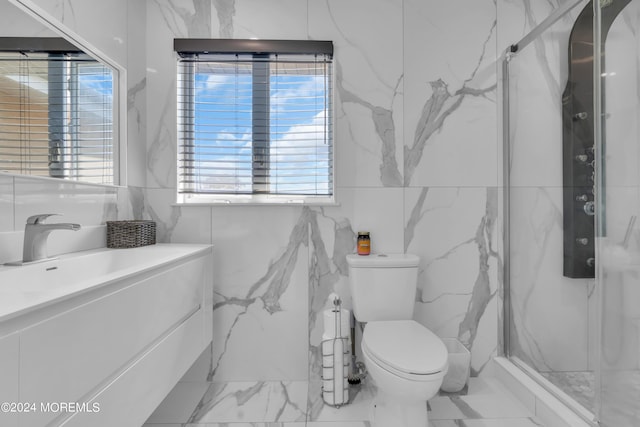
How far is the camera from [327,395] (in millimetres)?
1707

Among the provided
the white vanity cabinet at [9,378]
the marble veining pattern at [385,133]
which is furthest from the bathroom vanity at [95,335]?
the marble veining pattern at [385,133]

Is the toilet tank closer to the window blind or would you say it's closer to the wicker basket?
the wicker basket

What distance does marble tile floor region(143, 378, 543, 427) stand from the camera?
5.15 feet

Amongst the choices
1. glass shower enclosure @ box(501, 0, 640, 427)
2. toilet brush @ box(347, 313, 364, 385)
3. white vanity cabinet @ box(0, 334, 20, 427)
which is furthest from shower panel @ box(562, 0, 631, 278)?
white vanity cabinet @ box(0, 334, 20, 427)

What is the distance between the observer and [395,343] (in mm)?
1445

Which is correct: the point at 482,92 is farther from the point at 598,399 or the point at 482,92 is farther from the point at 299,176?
the point at 598,399

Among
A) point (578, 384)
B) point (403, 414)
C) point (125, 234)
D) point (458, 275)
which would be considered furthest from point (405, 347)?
point (125, 234)

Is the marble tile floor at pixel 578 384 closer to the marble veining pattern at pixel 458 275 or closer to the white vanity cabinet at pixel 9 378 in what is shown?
the marble veining pattern at pixel 458 275

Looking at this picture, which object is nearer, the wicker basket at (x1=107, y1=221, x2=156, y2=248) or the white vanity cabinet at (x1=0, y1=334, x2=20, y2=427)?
the white vanity cabinet at (x1=0, y1=334, x2=20, y2=427)

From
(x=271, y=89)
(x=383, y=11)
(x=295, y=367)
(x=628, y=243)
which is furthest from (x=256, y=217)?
(x=628, y=243)

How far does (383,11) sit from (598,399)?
2.10 metres

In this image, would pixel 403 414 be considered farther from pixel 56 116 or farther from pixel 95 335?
pixel 56 116

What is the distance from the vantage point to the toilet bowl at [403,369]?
1.25 m

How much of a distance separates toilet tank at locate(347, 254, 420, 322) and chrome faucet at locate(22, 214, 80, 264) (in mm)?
1249
